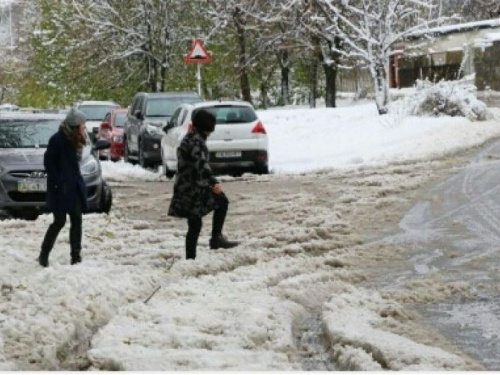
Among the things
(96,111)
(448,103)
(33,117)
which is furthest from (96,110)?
(33,117)

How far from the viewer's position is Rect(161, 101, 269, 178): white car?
749 inches

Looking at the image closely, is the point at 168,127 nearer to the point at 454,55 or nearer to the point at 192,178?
the point at 192,178

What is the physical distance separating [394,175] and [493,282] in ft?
28.3

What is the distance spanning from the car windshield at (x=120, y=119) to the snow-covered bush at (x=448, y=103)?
25.0 feet

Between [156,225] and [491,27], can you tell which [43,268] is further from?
[491,27]

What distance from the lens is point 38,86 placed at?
47.6 meters

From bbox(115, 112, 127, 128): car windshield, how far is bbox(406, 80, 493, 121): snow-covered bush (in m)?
7.62

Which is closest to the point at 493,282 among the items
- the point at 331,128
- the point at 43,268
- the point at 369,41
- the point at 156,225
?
the point at 43,268

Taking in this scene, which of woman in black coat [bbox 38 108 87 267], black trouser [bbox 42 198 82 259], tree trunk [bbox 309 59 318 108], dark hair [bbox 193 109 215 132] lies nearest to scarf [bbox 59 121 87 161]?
woman in black coat [bbox 38 108 87 267]

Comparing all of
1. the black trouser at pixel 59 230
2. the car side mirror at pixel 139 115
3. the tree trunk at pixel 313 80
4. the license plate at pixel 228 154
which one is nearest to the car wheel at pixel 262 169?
the license plate at pixel 228 154

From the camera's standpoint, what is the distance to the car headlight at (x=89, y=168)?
46.2 ft

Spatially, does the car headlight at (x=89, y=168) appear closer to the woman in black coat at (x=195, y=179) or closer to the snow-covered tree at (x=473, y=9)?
the woman in black coat at (x=195, y=179)

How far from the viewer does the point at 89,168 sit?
559 inches

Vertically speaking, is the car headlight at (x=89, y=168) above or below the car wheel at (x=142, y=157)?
above
